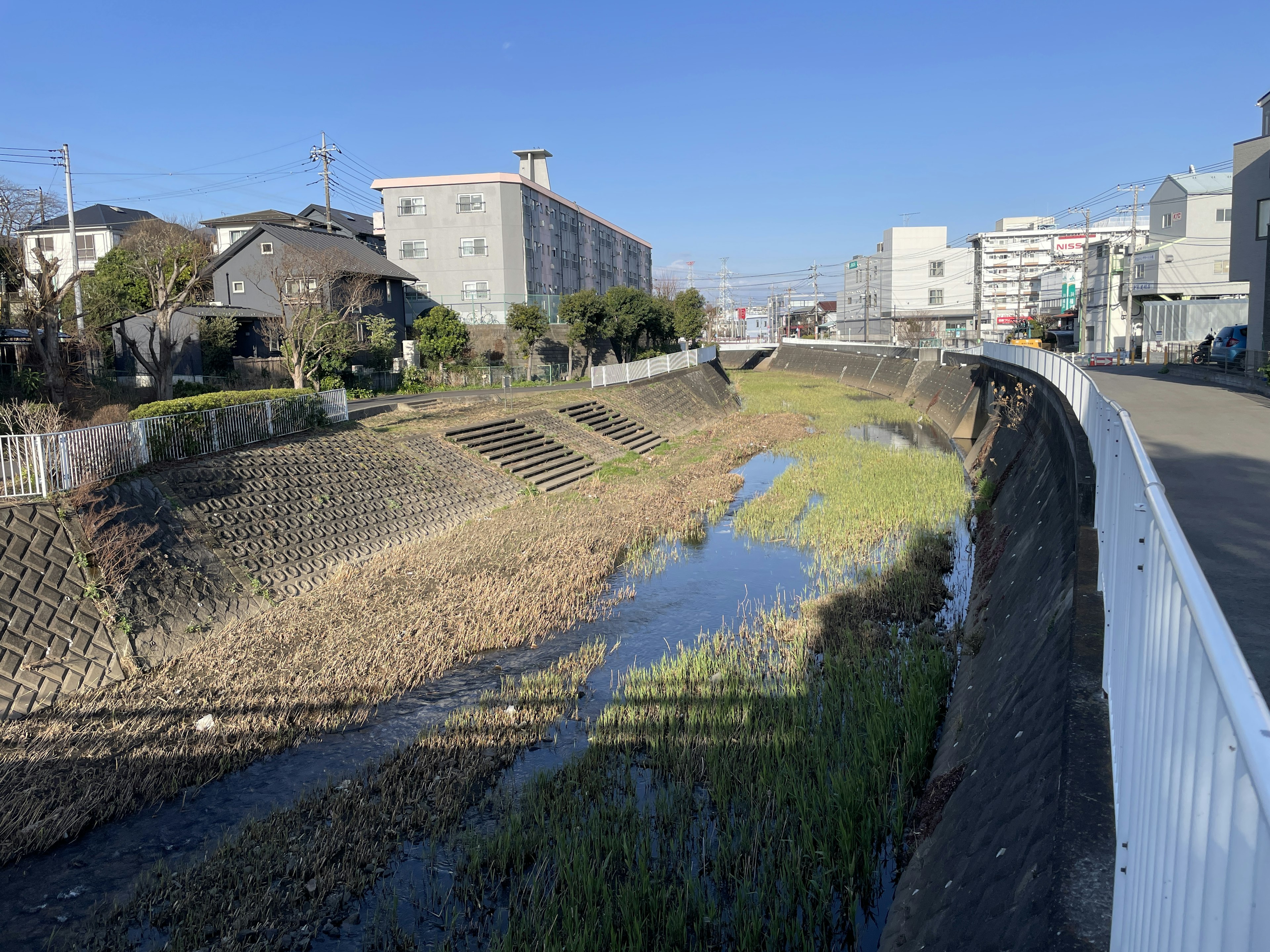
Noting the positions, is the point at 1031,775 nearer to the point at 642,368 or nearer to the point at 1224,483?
the point at 1224,483

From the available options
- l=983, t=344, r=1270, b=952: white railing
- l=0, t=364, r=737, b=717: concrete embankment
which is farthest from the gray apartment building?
l=983, t=344, r=1270, b=952: white railing

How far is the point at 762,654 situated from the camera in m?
10.9

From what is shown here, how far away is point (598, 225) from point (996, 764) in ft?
234

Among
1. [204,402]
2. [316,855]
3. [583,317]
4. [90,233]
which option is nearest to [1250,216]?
[583,317]

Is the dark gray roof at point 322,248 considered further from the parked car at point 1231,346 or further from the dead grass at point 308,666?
the parked car at point 1231,346

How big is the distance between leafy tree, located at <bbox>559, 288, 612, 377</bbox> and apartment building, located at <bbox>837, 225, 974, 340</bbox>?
5703 centimetres

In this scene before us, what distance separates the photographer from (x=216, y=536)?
44.8 feet

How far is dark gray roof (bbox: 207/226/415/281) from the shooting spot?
3931cm

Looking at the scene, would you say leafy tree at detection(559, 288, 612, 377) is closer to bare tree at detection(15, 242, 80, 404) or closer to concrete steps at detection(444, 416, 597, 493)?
concrete steps at detection(444, 416, 597, 493)

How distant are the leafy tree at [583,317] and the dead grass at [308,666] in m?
27.8

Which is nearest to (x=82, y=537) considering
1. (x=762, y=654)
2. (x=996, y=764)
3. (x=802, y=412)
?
(x=762, y=654)

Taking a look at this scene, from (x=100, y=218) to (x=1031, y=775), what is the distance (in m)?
68.8

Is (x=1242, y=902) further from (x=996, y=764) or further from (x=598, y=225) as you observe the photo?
(x=598, y=225)

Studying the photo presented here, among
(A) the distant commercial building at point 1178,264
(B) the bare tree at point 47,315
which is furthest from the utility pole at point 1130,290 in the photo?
(B) the bare tree at point 47,315
